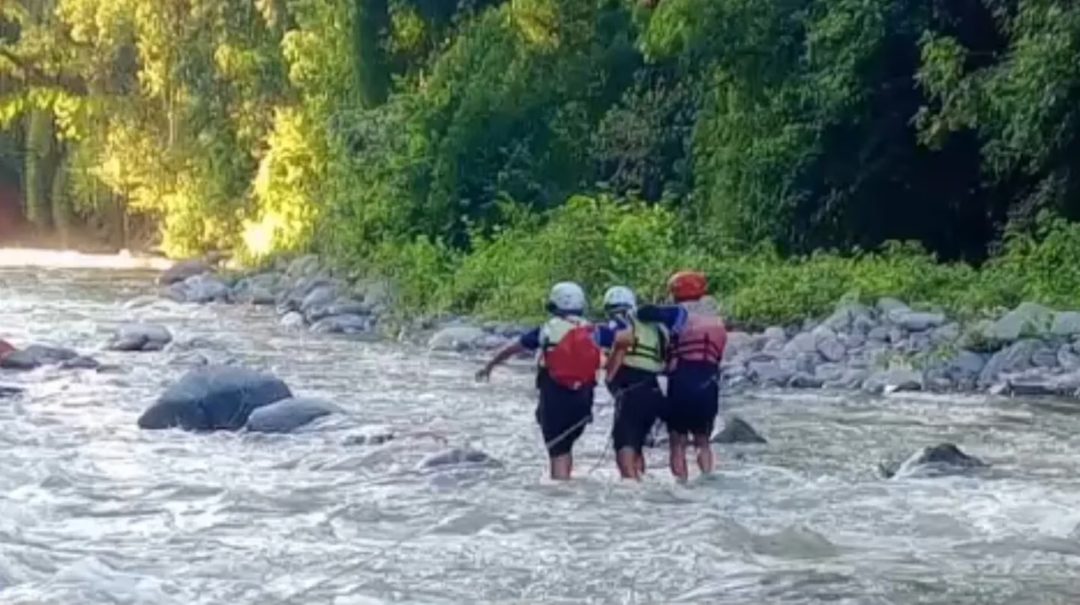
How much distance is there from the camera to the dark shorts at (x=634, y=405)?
37.2 ft

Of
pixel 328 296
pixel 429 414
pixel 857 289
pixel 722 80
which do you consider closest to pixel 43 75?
pixel 328 296

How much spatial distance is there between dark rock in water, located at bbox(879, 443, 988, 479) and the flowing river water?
144 mm

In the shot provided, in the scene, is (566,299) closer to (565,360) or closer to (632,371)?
(565,360)

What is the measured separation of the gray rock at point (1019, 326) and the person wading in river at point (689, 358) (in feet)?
20.2

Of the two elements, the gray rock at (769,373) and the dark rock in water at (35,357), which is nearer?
the gray rock at (769,373)

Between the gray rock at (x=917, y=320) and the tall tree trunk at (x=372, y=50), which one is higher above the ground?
the tall tree trunk at (x=372, y=50)

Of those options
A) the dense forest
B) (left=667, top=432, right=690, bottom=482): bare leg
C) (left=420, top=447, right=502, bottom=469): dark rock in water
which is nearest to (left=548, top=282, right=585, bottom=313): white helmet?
(left=667, top=432, right=690, bottom=482): bare leg

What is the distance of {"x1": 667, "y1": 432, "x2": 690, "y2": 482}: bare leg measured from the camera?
11.7 m

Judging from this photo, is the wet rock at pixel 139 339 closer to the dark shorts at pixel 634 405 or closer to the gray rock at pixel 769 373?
the gray rock at pixel 769 373

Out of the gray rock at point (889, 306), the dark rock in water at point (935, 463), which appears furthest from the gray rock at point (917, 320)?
the dark rock in water at point (935, 463)

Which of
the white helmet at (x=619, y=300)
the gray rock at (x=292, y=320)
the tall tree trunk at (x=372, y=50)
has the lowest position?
the gray rock at (x=292, y=320)

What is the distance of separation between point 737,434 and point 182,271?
19.8 m

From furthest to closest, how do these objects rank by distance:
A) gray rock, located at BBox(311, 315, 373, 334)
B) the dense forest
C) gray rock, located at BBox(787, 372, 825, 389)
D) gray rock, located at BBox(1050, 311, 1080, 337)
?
gray rock, located at BBox(311, 315, 373, 334)
the dense forest
gray rock, located at BBox(1050, 311, 1080, 337)
gray rock, located at BBox(787, 372, 825, 389)

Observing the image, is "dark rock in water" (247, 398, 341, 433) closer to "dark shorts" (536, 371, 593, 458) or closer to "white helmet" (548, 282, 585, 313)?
"dark shorts" (536, 371, 593, 458)
